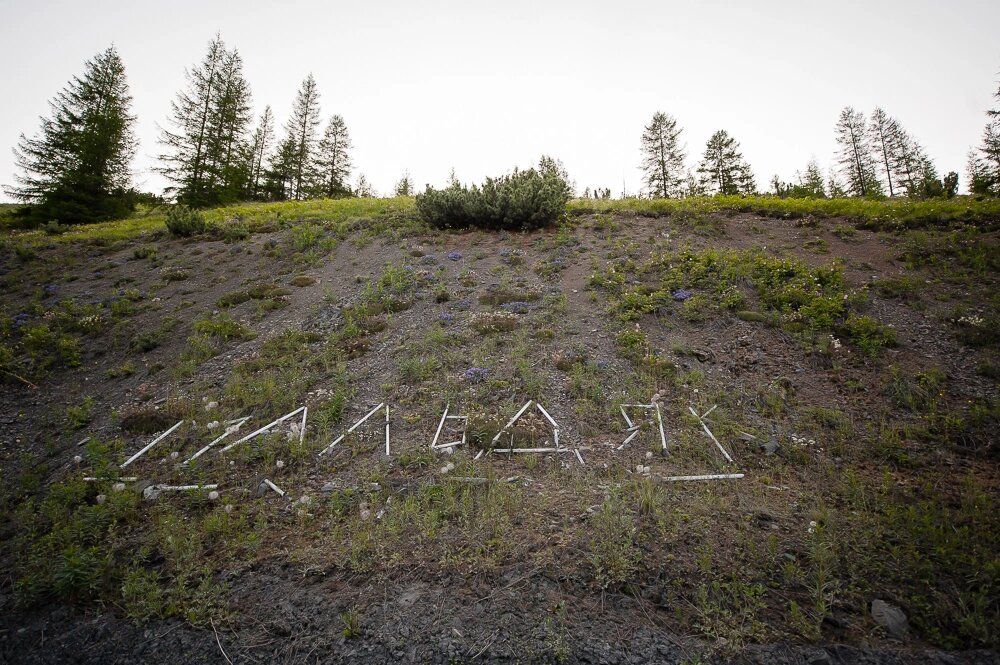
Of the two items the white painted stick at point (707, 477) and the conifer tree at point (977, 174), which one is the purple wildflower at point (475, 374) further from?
the conifer tree at point (977, 174)

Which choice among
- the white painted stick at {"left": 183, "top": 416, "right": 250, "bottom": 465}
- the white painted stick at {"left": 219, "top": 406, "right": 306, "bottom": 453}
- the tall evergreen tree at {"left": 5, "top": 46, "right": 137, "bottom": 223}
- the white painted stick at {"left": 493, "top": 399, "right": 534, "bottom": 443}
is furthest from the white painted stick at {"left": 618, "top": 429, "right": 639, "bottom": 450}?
the tall evergreen tree at {"left": 5, "top": 46, "right": 137, "bottom": 223}

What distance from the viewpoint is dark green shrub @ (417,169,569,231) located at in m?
15.0

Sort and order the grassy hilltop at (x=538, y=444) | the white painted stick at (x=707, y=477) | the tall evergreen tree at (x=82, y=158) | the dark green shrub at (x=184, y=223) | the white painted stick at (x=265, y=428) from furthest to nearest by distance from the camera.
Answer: the tall evergreen tree at (x=82, y=158)
the dark green shrub at (x=184, y=223)
the white painted stick at (x=265, y=428)
the white painted stick at (x=707, y=477)
the grassy hilltop at (x=538, y=444)

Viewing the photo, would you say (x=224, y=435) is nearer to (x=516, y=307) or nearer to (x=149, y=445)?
(x=149, y=445)

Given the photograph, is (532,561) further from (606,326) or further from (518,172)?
(518,172)

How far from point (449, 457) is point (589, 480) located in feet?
6.54

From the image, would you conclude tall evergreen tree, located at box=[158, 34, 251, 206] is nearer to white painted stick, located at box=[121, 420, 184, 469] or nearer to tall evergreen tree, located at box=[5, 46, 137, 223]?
tall evergreen tree, located at box=[5, 46, 137, 223]

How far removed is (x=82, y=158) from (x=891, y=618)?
3758 cm

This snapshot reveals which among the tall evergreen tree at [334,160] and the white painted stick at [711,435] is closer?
the white painted stick at [711,435]

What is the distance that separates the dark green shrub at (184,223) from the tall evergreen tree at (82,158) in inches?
518

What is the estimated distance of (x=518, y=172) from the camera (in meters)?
16.8

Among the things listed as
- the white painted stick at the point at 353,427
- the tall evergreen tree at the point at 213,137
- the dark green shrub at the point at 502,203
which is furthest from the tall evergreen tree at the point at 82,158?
the white painted stick at the point at 353,427

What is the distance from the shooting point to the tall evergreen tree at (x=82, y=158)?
2514 cm

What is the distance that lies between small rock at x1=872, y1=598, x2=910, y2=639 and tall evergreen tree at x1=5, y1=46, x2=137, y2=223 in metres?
36.9
